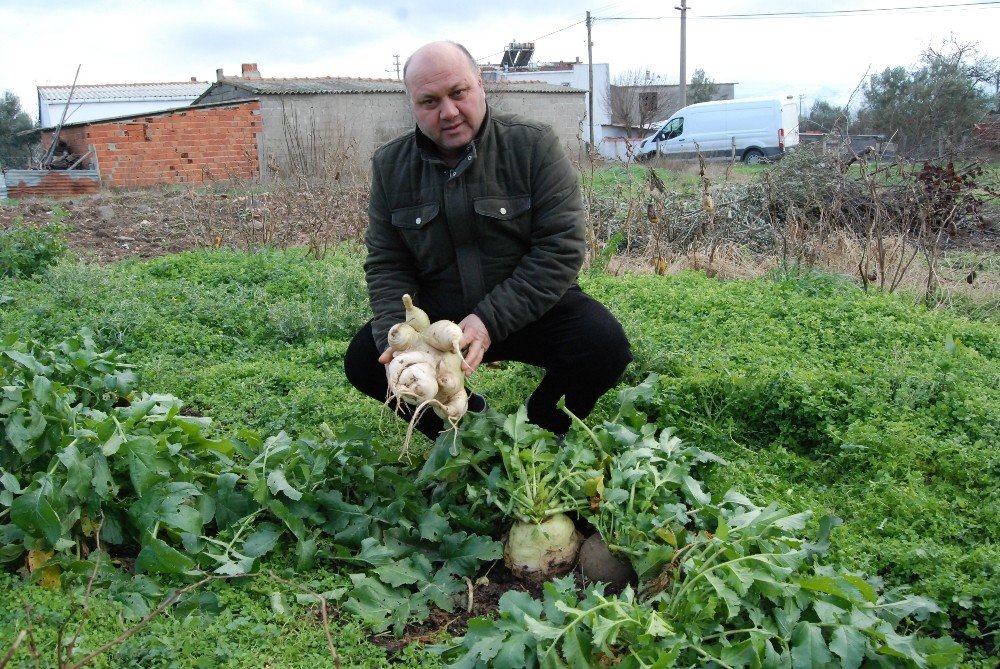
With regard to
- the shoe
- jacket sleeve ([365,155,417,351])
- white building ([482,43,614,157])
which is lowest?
the shoe

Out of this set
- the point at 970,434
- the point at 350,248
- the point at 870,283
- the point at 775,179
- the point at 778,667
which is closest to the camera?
the point at 778,667

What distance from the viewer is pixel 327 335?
599 centimetres

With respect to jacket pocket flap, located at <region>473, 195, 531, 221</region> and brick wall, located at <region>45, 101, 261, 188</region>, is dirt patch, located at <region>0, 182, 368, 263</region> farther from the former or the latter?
brick wall, located at <region>45, 101, 261, 188</region>

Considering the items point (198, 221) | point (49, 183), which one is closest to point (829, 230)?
point (198, 221)

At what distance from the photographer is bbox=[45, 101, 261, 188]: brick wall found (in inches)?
785

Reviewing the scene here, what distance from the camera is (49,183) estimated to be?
18359 millimetres

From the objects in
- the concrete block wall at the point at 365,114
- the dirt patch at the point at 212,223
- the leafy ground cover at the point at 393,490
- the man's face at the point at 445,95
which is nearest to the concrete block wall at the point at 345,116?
the concrete block wall at the point at 365,114

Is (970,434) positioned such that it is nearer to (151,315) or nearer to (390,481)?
(390,481)

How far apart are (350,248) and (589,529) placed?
6146mm

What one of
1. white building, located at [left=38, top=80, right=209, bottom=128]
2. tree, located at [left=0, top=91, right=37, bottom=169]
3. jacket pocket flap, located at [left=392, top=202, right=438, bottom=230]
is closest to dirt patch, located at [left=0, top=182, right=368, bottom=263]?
jacket pocket flap, located at [left=392, top=202, right=438, bottom=230]

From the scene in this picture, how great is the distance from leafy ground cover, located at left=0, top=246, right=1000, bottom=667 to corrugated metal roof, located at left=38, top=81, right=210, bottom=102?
146 feet

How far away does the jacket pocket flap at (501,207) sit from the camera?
133 inches

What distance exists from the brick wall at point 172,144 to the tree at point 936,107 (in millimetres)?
13178

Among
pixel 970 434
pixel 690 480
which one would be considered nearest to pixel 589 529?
pixel 690 480
